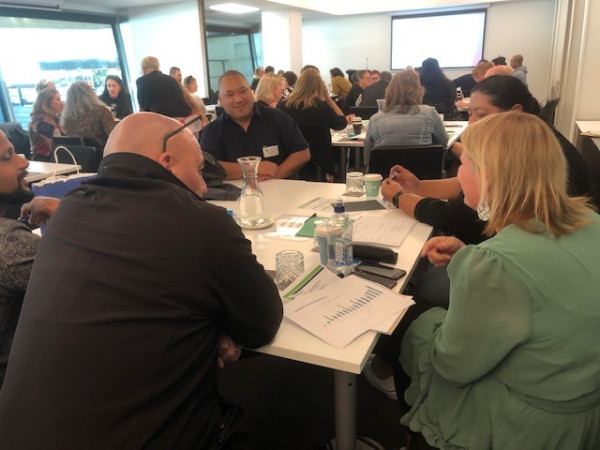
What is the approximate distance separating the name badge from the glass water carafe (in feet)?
2.61

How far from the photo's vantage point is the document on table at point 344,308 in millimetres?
1191

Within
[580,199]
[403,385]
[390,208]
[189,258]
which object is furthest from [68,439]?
[390,208]

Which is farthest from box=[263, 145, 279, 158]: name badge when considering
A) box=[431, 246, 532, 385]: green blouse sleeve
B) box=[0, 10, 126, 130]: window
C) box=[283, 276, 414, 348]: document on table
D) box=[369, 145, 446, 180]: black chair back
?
box=[0, 10, 126, 130]: window

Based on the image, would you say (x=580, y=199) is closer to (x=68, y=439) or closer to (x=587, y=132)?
(x=68, y=439)

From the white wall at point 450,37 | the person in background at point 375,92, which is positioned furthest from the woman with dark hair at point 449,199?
the white wall at point 450,37

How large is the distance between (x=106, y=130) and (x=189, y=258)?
4123mm

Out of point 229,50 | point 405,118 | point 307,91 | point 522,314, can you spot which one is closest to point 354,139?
point 307,91

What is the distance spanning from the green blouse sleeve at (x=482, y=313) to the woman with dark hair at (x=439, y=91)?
5.04 meters

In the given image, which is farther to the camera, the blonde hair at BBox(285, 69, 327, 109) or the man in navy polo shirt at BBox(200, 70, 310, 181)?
the blonde hair at BBox(285, 69, 327, 109)

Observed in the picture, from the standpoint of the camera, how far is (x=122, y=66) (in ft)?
29.4

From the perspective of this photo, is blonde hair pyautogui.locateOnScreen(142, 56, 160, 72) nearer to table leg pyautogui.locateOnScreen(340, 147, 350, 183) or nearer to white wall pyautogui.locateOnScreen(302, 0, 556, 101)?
table leg pyautogui.locateOnScreen(340, 147, 350, 183)

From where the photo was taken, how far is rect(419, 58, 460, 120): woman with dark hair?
5660 millimetres

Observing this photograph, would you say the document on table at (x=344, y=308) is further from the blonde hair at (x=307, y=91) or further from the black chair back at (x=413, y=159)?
the blonde hair at (x=307, y=91)

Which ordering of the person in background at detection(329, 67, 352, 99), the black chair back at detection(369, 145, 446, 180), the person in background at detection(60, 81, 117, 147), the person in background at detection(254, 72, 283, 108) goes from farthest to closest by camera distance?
the person in background at detection(329, 67, 352, 99), the person in background at detection(254, 72, 283, 108), the person in background at detection(60, 81, 117, 147), the black chair back at detection(369, 145, 446, 180)
